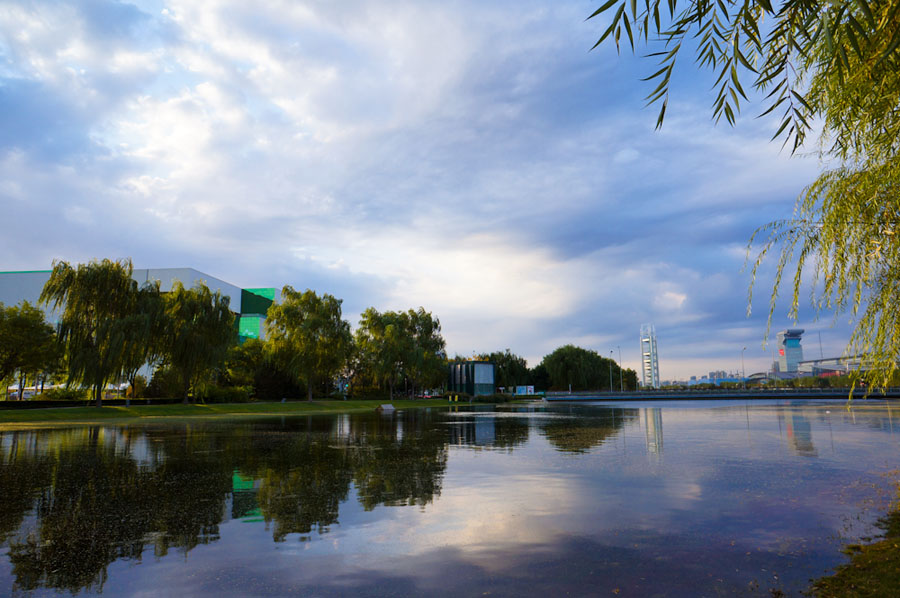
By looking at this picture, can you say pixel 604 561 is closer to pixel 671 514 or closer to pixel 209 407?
pixel 671 514

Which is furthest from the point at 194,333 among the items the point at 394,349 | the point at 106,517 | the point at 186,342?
the point at 106,517

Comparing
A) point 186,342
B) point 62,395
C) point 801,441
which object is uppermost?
point 186,342

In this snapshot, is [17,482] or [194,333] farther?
[194,333]

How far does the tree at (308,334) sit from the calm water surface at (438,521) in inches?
1579

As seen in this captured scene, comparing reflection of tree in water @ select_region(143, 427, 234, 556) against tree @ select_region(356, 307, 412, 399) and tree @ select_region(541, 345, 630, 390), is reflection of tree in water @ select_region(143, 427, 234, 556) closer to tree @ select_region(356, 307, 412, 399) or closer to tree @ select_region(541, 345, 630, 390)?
tree @ select_region(356, 307, 412, 399)

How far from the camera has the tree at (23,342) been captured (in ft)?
128

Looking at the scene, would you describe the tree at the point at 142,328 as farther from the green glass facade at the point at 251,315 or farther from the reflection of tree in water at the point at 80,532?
the green glass facade at the point at 251,315

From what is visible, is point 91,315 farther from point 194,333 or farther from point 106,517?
point 106,517

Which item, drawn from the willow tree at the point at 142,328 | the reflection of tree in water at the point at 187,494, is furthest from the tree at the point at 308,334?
the reflection of tree in water at the point at 187,494

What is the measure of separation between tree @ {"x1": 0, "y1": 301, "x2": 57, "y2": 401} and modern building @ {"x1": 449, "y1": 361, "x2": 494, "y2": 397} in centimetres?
6288

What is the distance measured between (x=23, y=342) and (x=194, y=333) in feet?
41.3

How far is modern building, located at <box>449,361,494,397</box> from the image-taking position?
93500 millimetres

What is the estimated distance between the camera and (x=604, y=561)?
5438 millimetres

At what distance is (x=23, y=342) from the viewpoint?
39.6m
